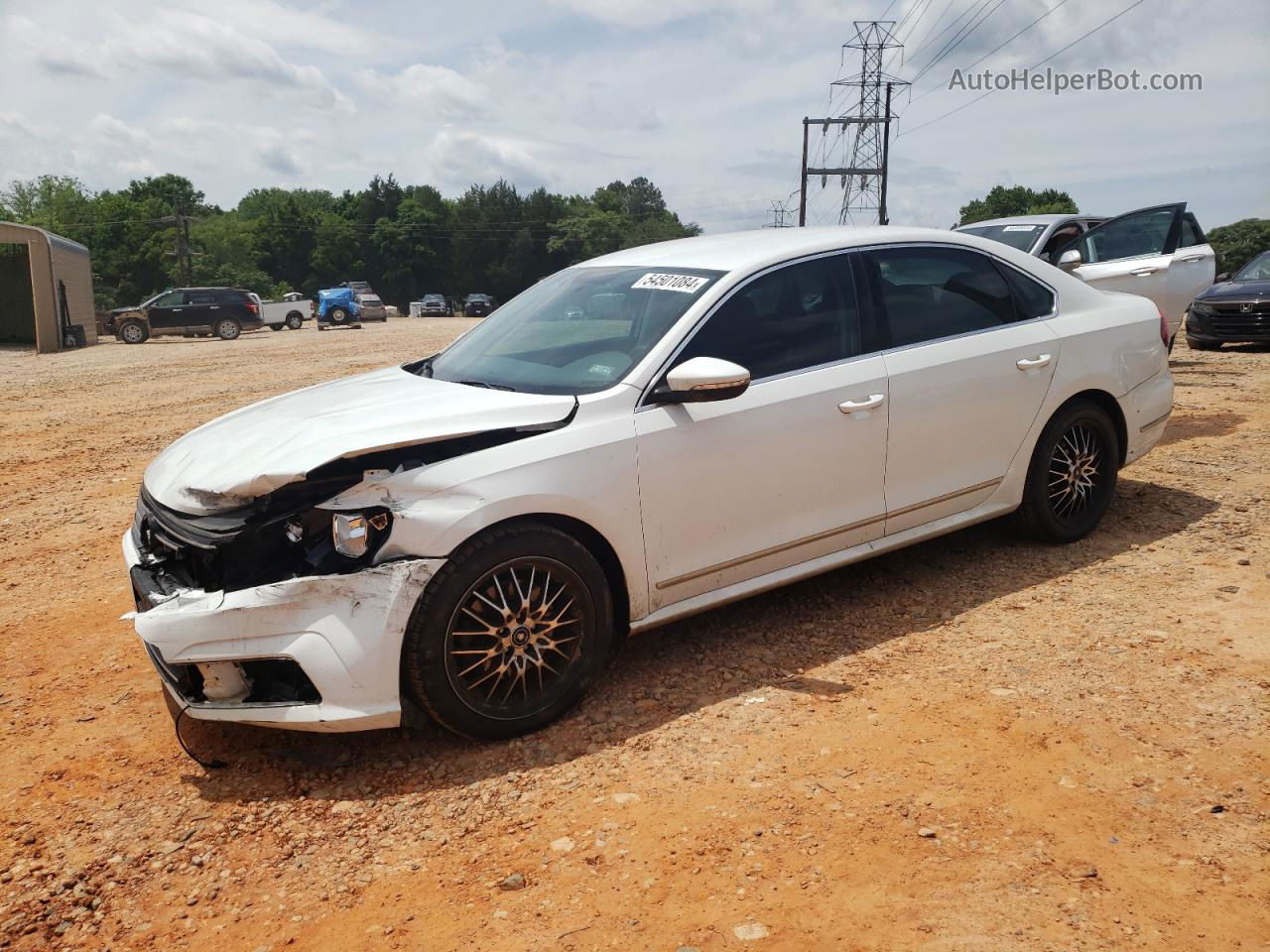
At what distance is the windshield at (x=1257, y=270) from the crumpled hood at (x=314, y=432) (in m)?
16.4

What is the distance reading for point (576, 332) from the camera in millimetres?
4398

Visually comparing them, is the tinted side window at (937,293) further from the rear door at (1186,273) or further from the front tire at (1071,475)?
the rear door at (1186,273)

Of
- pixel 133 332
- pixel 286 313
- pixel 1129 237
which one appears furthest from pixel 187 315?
pixel 1129 237

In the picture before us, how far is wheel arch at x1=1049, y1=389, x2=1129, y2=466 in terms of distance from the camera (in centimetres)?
514

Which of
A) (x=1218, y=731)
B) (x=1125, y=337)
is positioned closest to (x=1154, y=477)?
(x=1125, y=337)

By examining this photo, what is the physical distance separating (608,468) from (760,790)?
125cm

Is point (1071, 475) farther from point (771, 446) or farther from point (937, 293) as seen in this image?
point (771, 446)

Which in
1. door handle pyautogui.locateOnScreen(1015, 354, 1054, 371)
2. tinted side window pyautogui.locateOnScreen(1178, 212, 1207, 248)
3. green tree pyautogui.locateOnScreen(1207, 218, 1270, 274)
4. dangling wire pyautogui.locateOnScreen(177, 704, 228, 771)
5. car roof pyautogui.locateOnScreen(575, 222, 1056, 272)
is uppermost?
green tree pyautogui.locateOnScreen(1207, 218, 1270, 274)

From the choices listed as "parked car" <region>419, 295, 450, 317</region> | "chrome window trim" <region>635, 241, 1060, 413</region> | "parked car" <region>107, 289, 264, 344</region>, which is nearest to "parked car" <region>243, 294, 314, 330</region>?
"parked car" <region>107, 289, 264, 344</region>

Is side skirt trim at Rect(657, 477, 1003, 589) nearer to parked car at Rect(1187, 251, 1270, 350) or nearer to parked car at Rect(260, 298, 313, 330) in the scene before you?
parked car at Rect(1187, 251, 1270, 350)

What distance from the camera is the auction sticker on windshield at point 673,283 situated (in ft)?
13.7

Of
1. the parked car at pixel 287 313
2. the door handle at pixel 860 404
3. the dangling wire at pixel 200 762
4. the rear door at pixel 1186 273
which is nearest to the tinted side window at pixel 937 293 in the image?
the door handle at pixel 860 404

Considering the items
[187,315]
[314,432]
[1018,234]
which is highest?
[1018,234]

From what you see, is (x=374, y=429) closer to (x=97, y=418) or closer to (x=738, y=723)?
(x=738, y=723)
